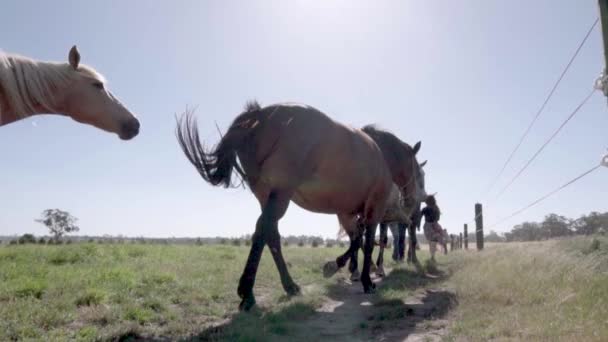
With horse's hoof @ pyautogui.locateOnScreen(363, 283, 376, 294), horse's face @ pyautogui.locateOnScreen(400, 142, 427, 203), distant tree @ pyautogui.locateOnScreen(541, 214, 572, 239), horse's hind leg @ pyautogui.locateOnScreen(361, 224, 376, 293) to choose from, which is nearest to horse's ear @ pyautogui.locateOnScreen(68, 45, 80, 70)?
horse's hind leg @ pyautogui.locateOnScreen(361, 224, 376, 293)

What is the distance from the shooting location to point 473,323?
3504mm

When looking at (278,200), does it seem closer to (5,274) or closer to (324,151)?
(324,151)

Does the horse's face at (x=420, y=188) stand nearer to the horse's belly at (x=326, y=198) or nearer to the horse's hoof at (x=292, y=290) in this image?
the horse's belly at (x=326, y=198)

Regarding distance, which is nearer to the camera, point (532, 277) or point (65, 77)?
point (65, 77)

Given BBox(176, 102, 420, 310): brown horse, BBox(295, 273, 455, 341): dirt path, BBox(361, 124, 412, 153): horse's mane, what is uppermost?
BBox(361, 124, 412, 153): horse's mane

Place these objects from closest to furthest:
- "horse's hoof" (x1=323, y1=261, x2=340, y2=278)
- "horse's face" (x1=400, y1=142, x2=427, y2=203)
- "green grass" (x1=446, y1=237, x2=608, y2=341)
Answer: "green grass" (x1=446, y1=237, x2=608, y2=341) < "horse's hoof" (x1=323, y1=261, x2=340, y2=278) < "horse's face" (x1=400, y1=142, x2=427, y2=203)

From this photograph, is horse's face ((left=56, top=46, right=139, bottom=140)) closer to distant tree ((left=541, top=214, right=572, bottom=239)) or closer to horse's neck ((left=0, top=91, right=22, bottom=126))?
horse's neck ((left=0, top=91, right=22, bottom=126))

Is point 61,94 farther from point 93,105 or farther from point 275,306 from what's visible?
point 275,306

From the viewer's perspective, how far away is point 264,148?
15.7ft

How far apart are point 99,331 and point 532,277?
4.47 meters

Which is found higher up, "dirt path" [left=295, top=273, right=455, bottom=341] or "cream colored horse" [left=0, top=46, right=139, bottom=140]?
"cream colored horse" [left=0, top=46, right=139, bottom=140]

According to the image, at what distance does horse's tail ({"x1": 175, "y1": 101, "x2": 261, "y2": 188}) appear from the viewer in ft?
14.9

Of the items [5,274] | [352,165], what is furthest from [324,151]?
[5,274]

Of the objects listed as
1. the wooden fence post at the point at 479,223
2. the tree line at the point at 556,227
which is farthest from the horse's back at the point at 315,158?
the tree line at the point at 556,227
